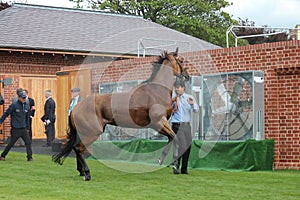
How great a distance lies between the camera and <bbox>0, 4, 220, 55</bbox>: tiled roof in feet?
84.2

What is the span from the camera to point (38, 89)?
2592 cm

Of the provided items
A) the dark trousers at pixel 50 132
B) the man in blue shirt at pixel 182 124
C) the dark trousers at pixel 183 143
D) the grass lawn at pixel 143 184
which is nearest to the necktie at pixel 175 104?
the man in blue shirt at pixel 182 124

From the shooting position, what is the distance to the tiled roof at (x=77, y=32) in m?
25.7

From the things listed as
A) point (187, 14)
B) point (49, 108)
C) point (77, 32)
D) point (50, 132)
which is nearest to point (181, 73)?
point (49, 108)

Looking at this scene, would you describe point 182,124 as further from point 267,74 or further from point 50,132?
point 50,132

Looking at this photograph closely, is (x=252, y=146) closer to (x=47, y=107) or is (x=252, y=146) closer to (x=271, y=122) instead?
(x=271, y=122)

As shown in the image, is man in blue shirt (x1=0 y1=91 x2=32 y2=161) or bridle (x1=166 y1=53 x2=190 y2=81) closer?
bridle (x1=166 y1=53 x2=190 y2=81)

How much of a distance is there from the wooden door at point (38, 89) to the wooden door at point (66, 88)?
435cm

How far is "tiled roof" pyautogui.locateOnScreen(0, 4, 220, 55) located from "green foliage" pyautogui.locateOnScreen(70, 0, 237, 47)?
12.6m

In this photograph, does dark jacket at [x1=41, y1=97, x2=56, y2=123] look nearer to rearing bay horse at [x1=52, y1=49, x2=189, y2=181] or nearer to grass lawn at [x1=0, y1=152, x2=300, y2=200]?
grass lawn at [x1=0, y1=152, x2=300, y2=200]

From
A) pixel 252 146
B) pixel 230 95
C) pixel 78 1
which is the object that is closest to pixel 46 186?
pixel 252 146

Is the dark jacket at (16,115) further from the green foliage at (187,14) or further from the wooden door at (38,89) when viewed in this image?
the green foliage at (187,14)

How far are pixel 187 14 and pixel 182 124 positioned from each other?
1368 inches

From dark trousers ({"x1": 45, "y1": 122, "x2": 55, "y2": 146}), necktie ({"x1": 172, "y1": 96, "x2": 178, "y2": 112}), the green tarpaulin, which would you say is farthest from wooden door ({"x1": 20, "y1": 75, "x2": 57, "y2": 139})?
necktie ({"x1": 172, "y1": 96, "x2": 178, "y2": 112})
